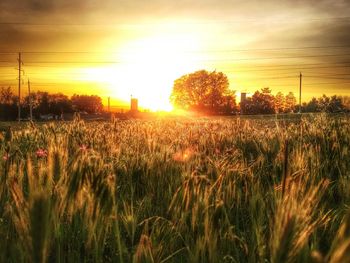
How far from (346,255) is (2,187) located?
1639mm

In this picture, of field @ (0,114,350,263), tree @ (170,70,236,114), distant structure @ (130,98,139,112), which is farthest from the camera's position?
distant structure @ (130,98,139,112)

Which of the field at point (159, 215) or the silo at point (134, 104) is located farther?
the silo at point (134, 104)

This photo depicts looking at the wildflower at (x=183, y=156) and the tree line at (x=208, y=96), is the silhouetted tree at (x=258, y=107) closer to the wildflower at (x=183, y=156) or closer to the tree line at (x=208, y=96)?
the tree line at (x=208, y=96)

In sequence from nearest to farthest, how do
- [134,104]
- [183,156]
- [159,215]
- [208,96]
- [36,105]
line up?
1. [159,215]
2. [183,156]
3. [208,96]
4. [134,104]
5. [36,105]

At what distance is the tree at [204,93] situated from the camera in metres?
110

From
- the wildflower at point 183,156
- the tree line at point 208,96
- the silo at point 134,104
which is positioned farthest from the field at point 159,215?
the silo at point 134,104

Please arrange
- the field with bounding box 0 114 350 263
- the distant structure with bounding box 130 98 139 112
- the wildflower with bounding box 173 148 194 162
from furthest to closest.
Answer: the distant structure with bounding box 130 98 139 112, the wildflower with bounding box 173 148 194 162, the field with bounding box 0 114 350 263

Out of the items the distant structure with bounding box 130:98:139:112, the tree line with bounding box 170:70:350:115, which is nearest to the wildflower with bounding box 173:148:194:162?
the tree line with bounding box 170:70:350:115

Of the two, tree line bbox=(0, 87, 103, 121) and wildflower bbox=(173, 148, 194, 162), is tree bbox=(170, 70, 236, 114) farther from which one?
wildflower bbox=(173, 148, 194, 162)

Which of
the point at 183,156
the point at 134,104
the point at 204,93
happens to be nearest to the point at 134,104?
the point at 134,104

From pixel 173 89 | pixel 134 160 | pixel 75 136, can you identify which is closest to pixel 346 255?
pixel 134 160

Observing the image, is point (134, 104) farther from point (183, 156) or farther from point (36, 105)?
point (183, 156)

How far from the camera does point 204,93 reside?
113 metres

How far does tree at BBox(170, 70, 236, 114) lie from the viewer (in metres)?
110
